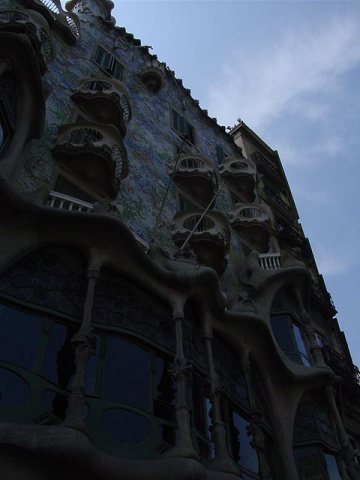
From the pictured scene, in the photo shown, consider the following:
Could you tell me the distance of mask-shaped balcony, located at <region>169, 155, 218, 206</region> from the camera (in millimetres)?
17141

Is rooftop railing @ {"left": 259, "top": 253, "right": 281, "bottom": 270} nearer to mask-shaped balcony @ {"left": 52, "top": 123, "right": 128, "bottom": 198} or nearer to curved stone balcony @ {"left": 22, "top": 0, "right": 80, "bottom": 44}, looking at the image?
mask-shaped balcony @ {"left": 52, "top": 123, "right": 128, "bottom": 198}

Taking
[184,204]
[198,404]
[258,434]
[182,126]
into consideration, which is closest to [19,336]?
[198,404]

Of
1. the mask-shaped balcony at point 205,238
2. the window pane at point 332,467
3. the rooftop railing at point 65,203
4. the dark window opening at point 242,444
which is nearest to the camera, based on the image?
the dark window opening at point 242,444

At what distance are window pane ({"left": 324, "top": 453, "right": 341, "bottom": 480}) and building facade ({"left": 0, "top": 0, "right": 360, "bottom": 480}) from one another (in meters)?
0.05

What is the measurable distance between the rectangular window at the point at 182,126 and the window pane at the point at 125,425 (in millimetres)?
14147

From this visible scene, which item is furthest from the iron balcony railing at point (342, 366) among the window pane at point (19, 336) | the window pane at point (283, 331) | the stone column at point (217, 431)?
the window pane at point (19, 336)

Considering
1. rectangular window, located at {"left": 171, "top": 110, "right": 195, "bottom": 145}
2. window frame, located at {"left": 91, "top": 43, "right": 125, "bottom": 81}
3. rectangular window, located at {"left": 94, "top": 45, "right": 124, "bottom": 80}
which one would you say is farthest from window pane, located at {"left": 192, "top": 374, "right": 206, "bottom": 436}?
→ rectangular window, located at {"left": 94, "top": 45, "right": 124, "bottom": 80}

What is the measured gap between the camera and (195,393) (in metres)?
9.37

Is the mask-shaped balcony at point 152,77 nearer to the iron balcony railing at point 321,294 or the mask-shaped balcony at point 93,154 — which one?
the mask-shaped balcony at point 93,154

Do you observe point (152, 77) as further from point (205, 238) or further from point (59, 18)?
point (205, 238)

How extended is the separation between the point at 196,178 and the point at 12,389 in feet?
36.7

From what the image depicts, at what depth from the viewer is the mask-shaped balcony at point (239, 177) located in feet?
68.1

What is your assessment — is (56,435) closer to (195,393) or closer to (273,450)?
(195,393)

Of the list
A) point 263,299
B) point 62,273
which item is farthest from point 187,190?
point 62,273
